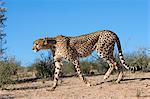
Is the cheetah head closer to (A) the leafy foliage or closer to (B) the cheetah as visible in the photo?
(B) the cheetah

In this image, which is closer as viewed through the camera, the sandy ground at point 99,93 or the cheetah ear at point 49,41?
the sandy ground at point 99,93

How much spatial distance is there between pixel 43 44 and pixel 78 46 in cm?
120

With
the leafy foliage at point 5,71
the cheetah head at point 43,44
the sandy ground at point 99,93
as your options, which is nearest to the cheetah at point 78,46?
the cheetah head at point 43,44

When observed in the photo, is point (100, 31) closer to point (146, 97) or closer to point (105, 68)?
point (146, 97)

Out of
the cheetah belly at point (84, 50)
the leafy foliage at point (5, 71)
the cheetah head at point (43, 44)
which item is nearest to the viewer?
the cheetah head at point (43, 44)

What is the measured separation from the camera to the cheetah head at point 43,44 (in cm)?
1457

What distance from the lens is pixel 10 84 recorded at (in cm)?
1688

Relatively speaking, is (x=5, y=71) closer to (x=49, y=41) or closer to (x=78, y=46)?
(x=49, y=41)

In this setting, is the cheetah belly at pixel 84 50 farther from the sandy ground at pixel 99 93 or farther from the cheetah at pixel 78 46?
the sandy ground at pixel 99 93

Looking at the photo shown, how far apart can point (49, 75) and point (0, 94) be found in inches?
330

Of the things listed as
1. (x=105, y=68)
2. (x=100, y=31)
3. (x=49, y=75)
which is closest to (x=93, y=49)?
(x=100, y=31)

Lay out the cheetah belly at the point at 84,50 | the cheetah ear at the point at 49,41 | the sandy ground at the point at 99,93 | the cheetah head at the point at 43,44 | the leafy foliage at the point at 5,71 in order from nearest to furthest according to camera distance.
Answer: the sandy ground at the point at 99,93, the cheetah head at the point at 43,44, the cheetah ear at the point at 49,41, the cheetah belly at the point at 84,50, the leafy foliage at the point at 5,71

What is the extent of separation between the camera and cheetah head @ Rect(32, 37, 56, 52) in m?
14.6

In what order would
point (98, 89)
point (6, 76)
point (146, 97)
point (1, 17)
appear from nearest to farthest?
point (146, 97) < point (98, 89) < point (6, 76) < point (1, 17)
